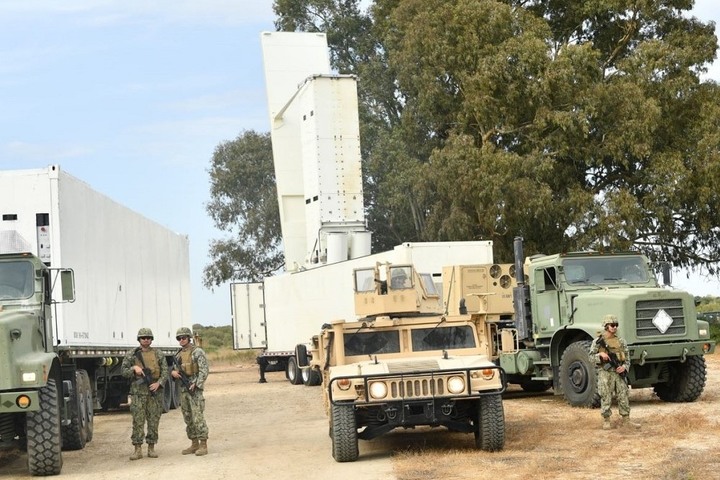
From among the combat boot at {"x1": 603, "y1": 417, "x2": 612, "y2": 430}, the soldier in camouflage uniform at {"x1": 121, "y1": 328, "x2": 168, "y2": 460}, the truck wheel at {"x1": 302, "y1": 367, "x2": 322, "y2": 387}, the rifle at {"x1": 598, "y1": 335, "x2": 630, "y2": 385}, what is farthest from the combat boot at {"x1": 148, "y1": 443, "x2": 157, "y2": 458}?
the truck wheel at {"x1": 302, "y1": 367, "x2": 322, "y2": 387}

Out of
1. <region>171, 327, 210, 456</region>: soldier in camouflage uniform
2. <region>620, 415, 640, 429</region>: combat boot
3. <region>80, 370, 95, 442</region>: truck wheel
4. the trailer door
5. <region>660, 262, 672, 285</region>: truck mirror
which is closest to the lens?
<region>171, 327, 210, 456</region>: soldier in camouflage uniform

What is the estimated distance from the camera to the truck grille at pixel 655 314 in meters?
18.8

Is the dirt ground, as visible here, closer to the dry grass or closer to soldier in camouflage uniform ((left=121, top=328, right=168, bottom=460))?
the dry grass

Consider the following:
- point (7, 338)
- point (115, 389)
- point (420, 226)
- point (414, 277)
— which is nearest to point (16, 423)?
point (7, 338)

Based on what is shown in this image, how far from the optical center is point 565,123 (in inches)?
1432

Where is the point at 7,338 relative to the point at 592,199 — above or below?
below

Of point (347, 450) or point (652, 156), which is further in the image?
point (652, 156)

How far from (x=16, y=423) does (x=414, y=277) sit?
869 centimetres

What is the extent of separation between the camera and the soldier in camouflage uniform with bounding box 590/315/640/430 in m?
16.0

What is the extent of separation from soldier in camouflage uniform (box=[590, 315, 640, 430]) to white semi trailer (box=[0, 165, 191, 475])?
681cm

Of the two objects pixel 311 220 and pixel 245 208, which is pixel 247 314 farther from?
pixel 245 208

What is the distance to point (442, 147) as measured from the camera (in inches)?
1670

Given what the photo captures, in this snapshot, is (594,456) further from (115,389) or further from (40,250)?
(115,389)

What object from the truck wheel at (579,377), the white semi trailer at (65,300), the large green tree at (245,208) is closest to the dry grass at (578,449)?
the truck wheel at (579,377)
